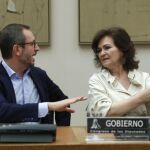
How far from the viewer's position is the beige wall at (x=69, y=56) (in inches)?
149

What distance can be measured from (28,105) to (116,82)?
0.64 meters

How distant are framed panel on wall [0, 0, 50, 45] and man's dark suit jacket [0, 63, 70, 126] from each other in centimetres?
89

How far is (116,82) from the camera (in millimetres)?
2736

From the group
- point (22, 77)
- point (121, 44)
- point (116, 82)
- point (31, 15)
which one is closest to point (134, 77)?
point (116, 82)

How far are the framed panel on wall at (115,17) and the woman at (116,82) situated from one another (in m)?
0.81

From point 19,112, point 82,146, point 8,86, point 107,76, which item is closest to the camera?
point 82,146

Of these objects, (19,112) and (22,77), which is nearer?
(19,112)

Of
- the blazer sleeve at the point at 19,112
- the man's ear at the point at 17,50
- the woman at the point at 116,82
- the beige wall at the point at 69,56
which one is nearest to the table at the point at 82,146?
the blazer sleeve at the point at 19,112

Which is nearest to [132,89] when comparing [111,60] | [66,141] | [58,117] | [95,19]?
[111,60]

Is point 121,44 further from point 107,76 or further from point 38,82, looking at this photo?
point 38,82

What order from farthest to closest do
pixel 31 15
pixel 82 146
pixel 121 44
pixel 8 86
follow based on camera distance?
pixel 31 15 → pixel 121 44 → pixel 8 86 → pixel 82 146

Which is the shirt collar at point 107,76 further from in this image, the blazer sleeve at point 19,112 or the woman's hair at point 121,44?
the blazer sleeve at point 19,112

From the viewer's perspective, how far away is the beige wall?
149 inches

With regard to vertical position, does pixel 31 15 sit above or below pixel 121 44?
above
